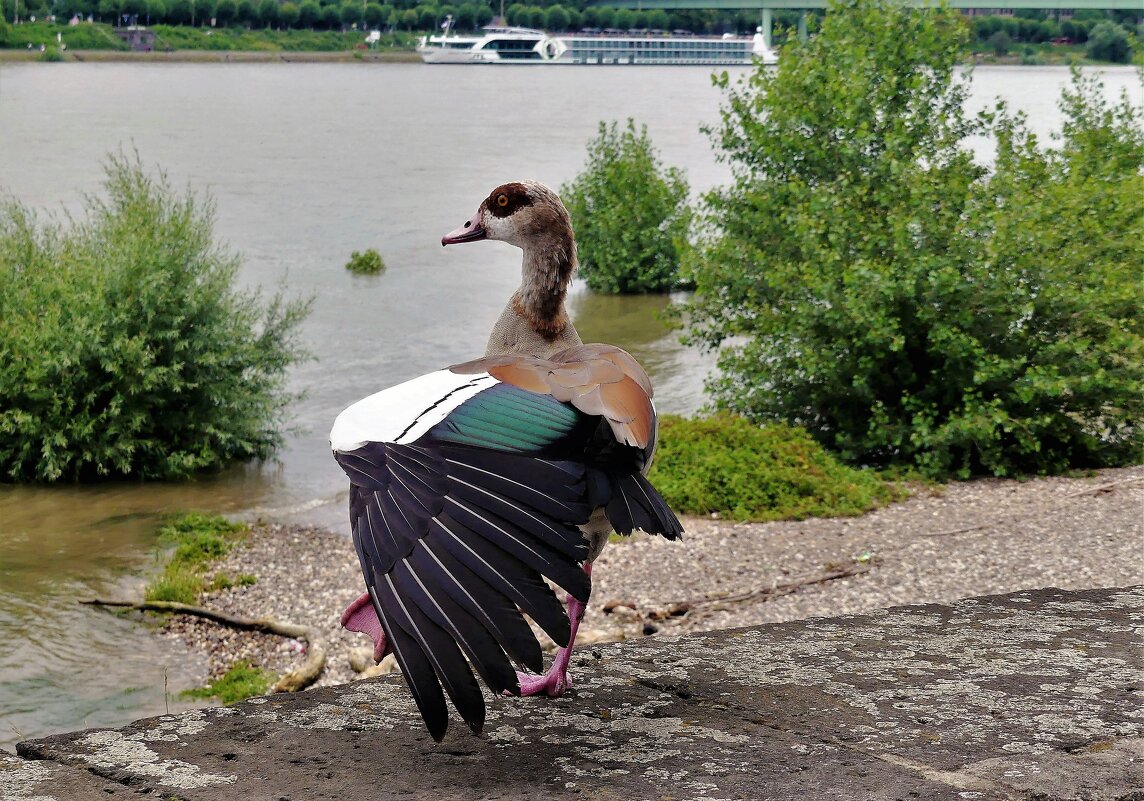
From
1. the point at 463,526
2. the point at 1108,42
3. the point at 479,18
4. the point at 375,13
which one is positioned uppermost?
the point at 479,18

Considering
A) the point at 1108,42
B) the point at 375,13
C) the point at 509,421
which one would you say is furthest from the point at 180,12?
the point at 509,421

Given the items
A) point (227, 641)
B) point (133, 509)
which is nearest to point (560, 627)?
point (227, 641)

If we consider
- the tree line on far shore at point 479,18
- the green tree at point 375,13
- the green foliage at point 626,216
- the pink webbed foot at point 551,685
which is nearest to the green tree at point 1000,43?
the tree line on far shore at point 479,18

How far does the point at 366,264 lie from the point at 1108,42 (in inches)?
1429

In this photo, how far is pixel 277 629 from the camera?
1075cm

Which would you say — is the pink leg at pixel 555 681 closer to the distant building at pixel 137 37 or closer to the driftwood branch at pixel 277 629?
the driftwood branch at pixel 277 629

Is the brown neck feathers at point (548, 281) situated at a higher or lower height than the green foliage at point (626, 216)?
higher

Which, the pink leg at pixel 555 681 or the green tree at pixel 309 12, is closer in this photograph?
the pink leg at pixel 555 681

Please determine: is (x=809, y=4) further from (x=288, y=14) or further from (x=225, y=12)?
(x=225, y=12)

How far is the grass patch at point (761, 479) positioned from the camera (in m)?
12.3

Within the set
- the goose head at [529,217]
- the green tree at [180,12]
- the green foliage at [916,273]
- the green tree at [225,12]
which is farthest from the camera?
the green tree at [225,12]

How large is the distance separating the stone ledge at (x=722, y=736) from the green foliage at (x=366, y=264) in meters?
32.3

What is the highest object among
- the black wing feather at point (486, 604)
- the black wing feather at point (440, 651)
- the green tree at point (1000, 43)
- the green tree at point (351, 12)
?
the green tree at point (351, 12)

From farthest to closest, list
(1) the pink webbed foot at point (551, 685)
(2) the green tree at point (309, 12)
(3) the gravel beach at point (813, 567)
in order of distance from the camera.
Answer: (2) the green tree at point (309, 12), (3) the gravel beach at point (813, 567), (1) the pink webbed foot at point (551, 685)
